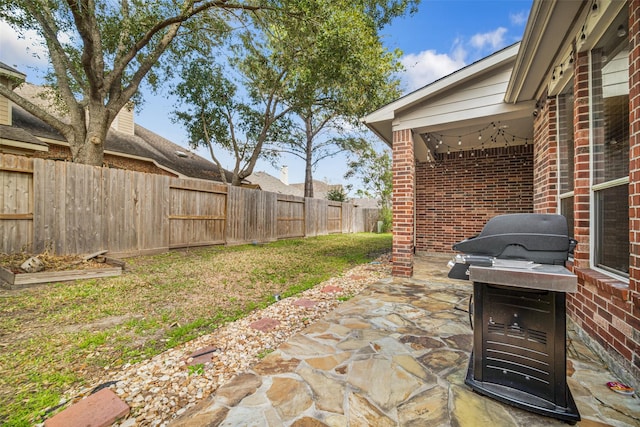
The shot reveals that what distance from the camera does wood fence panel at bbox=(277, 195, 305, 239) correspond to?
32.9 feet

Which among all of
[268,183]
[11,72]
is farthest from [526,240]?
[268,183]

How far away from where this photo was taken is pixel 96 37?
568 centimetres

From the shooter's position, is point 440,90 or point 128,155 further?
point 128,155

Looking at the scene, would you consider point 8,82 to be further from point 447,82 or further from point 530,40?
point 530,40

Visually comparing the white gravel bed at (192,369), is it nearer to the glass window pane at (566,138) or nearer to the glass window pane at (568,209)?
the glass window pane at (568,209)

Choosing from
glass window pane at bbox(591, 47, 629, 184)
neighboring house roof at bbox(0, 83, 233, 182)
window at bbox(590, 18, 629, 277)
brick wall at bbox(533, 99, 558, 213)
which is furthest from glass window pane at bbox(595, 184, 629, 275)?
neighboring house roof at bbox(0, 83, 233, 182)

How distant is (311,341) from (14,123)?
1196cm

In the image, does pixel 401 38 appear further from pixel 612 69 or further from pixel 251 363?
pixel 251 363

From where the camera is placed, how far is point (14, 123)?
8.45 m

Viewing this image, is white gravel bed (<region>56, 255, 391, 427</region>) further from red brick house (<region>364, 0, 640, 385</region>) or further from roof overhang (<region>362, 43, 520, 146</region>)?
roof overhang (<region>362, 43, 520, 146</region>)

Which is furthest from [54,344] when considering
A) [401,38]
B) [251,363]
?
[401,38]

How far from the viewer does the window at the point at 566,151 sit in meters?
2.92

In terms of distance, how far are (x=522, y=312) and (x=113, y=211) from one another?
6.53 metres

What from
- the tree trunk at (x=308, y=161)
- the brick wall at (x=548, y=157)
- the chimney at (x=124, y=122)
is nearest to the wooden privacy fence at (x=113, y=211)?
the tree trunk at (x=308, y=161)
